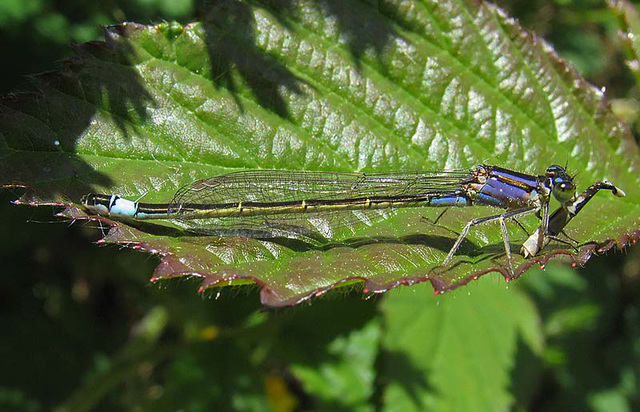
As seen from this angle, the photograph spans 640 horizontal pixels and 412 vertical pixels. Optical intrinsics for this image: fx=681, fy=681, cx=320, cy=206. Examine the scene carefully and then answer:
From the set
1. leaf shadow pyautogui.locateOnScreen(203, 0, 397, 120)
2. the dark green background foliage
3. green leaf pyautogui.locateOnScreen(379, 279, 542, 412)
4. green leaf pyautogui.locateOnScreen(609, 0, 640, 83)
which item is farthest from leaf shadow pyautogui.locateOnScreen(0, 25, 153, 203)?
green leaf pyautogui.locateOnScreen(609, 0, 640, 83)

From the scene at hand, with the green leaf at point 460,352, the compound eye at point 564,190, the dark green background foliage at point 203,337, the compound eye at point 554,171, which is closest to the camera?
the compound eye at point 564,190

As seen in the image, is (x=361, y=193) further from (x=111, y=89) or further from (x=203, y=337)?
(x=203, y=337)

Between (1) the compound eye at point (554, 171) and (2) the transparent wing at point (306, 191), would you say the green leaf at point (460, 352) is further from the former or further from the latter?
(1) the compound eye at point (554, 171)

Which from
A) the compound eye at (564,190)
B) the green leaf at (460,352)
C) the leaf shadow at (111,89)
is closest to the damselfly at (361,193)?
the compound eye at (564,190)

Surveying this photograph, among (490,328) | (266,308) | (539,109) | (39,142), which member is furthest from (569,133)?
(39,142)

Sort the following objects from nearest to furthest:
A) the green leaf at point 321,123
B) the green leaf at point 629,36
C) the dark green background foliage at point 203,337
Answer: the green leaf at point 321,123, the green leaf at point 629,36, the dark green background foliage at point 203,337

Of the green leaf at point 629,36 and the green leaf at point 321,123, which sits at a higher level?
the green leaf at point 629,36
